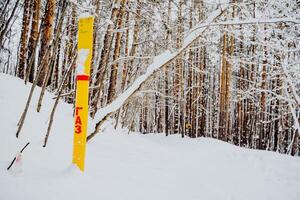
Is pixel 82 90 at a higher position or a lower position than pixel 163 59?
lower

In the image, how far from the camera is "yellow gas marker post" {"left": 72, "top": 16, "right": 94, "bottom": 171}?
229cm

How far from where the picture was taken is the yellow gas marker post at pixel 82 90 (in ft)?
7.50

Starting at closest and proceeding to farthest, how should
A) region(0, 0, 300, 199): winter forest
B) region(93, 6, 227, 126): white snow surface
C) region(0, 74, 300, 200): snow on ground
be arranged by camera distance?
region(0, 74, 300, 200): snow on ground → region(93, 6, 227, 126): white snow surface → region(0, 0, 300, 199): winter forest

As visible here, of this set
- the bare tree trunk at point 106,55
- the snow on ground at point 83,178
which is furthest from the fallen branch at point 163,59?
the snow on ground at point 83,178

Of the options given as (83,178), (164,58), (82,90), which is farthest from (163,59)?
(83,178)

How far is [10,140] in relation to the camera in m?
2.71

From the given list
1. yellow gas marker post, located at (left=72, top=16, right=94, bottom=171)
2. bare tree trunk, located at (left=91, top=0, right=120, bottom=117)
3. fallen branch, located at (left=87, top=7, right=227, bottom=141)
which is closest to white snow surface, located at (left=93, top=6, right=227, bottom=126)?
fallen branch, located at (left=87, top=7, right=227, bottom=141)

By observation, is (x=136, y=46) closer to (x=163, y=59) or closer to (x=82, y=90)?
(x=163, y=59)

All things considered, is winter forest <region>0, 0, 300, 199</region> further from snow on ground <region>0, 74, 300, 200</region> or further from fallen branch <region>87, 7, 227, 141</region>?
snow on ground <region>0, 74, 300, 200</region>

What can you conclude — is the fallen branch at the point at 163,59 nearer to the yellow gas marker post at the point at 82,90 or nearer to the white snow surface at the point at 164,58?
the white snow surface at the point at 164,58

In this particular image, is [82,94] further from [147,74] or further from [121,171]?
[121,171]

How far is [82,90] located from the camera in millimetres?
2314

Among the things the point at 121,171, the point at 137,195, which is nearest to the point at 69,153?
the point at 121,171

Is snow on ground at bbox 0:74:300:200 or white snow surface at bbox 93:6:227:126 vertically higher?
white snow surface at bbox 93:6:227:126
